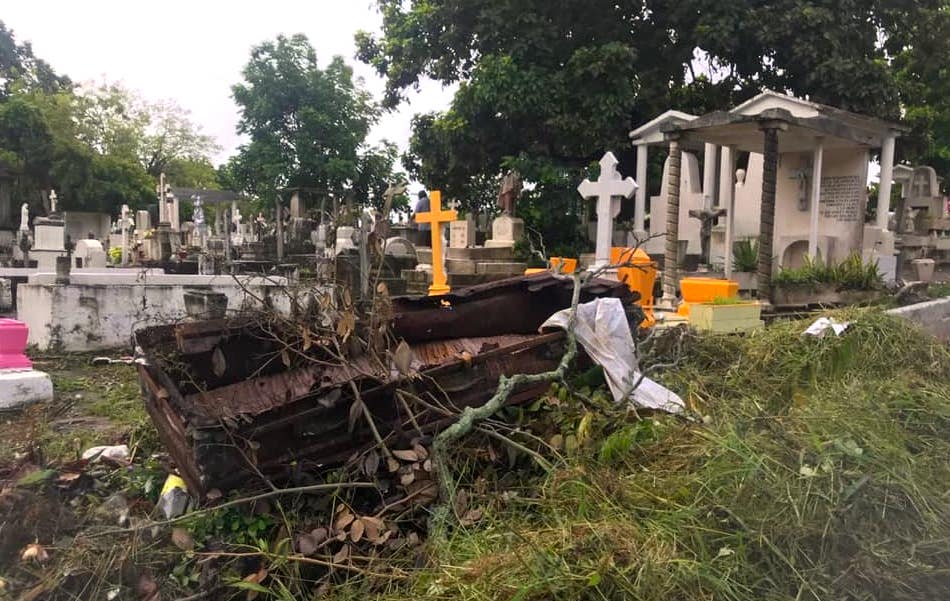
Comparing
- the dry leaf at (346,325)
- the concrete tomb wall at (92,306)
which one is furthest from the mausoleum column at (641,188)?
the dry leaf at (346,325)

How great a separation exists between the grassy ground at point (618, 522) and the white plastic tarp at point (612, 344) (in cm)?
23

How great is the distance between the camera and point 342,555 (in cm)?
260

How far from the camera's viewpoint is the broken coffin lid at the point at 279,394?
2.77 m

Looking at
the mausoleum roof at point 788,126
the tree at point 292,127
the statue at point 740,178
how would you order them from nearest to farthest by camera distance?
the mausoleum roof at point 788,126 → the statue at point 740,178 → the tree at point 292,127

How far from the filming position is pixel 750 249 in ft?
35.6

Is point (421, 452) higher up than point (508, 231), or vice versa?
point (508, 231)

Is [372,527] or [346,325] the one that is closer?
[372,527]

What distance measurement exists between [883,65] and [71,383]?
15211 mm

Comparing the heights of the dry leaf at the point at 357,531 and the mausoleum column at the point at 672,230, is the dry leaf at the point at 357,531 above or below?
below

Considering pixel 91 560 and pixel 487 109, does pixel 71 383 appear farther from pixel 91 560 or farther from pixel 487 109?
pixel 487 109

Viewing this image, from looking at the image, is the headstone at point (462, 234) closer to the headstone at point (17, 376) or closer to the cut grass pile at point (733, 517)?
the headstone at point (17, 376)

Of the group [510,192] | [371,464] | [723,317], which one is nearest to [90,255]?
[510,192]

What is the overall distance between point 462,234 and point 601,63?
469 cm

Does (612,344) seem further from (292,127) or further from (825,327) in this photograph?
(292,127)
